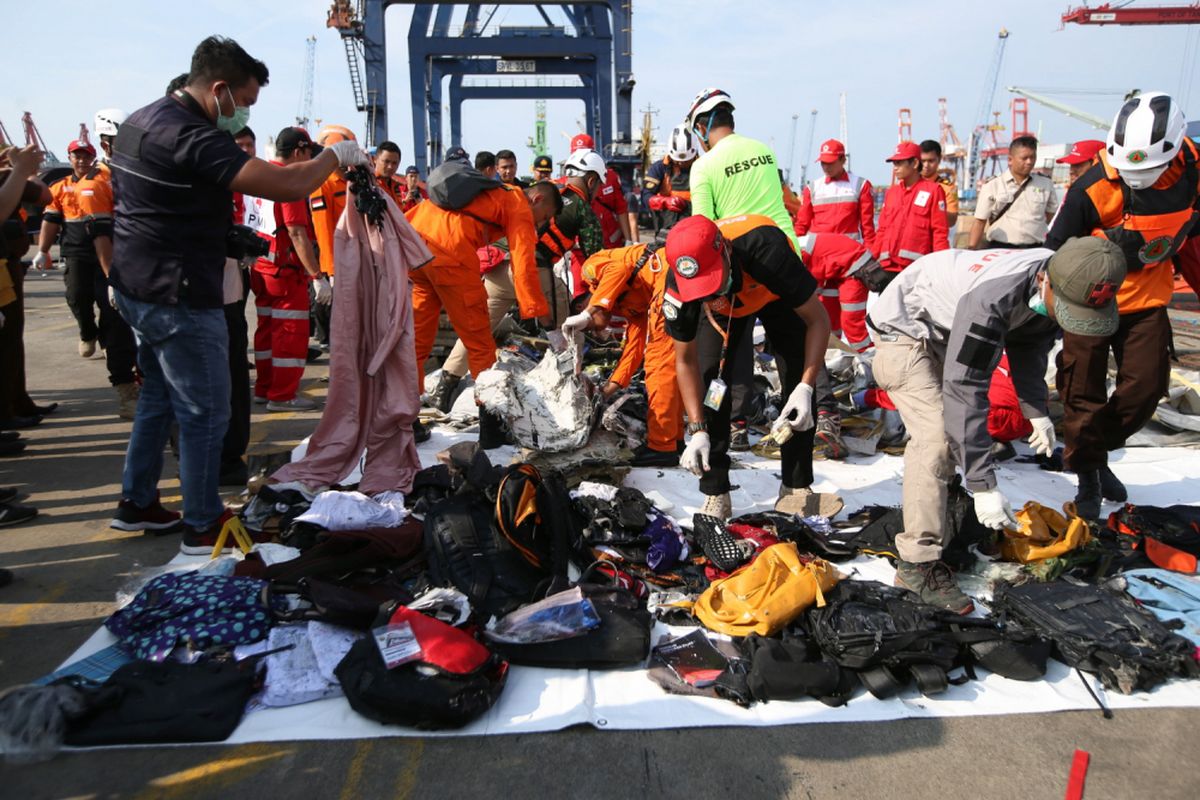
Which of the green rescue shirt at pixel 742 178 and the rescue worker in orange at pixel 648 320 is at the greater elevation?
the green rescue shirt at pixel 742 178

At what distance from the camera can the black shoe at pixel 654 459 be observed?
4.77 m

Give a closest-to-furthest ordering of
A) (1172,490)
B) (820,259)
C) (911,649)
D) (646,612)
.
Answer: (911,649) < (646,612) < (1172,490) < (820,259)

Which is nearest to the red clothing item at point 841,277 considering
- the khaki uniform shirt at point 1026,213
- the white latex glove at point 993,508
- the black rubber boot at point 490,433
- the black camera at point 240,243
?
the khaki uniform shirt at point 1026,213

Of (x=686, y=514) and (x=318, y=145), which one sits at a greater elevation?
(x=318, y=145)

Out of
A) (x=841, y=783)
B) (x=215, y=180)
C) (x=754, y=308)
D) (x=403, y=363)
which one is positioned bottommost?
(x=841, y=783)

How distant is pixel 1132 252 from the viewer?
374cm

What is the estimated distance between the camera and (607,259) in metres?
4.61

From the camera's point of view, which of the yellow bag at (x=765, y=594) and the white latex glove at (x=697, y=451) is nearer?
the yellow bag at (x=765, y=594)

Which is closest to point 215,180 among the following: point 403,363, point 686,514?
point 403,363

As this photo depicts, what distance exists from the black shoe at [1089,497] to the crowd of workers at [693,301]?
0.04ft

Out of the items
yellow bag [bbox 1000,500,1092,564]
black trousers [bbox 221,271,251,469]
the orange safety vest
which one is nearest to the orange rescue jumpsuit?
black trousers [bbox 221,271,251,469]

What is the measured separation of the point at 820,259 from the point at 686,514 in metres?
3.03

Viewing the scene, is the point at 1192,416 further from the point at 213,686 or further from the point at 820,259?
the point at 213,686

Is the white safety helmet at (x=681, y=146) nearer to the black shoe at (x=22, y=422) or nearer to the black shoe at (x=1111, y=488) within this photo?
the black shoe at (x=1111, y=488)
